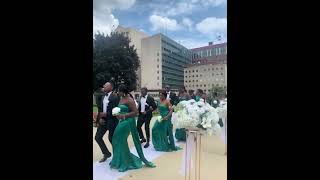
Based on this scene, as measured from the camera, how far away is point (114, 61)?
10.3 feet

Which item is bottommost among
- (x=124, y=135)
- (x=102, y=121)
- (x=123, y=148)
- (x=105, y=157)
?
(x=105, y=157)

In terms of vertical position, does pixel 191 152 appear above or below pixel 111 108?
below

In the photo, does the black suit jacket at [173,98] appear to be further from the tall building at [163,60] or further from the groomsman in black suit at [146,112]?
the groomsman in black suit at [146,112]

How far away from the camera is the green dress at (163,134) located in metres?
3.76

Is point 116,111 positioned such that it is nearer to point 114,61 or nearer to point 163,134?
point 114,61

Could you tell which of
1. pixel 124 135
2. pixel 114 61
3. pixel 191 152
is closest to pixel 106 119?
pixel 124 135

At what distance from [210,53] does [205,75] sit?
0.73 ft

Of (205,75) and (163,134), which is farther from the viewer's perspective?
(163,134)

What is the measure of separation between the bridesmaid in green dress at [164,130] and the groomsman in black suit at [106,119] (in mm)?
638

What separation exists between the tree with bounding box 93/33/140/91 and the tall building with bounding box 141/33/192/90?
0.37 feet
